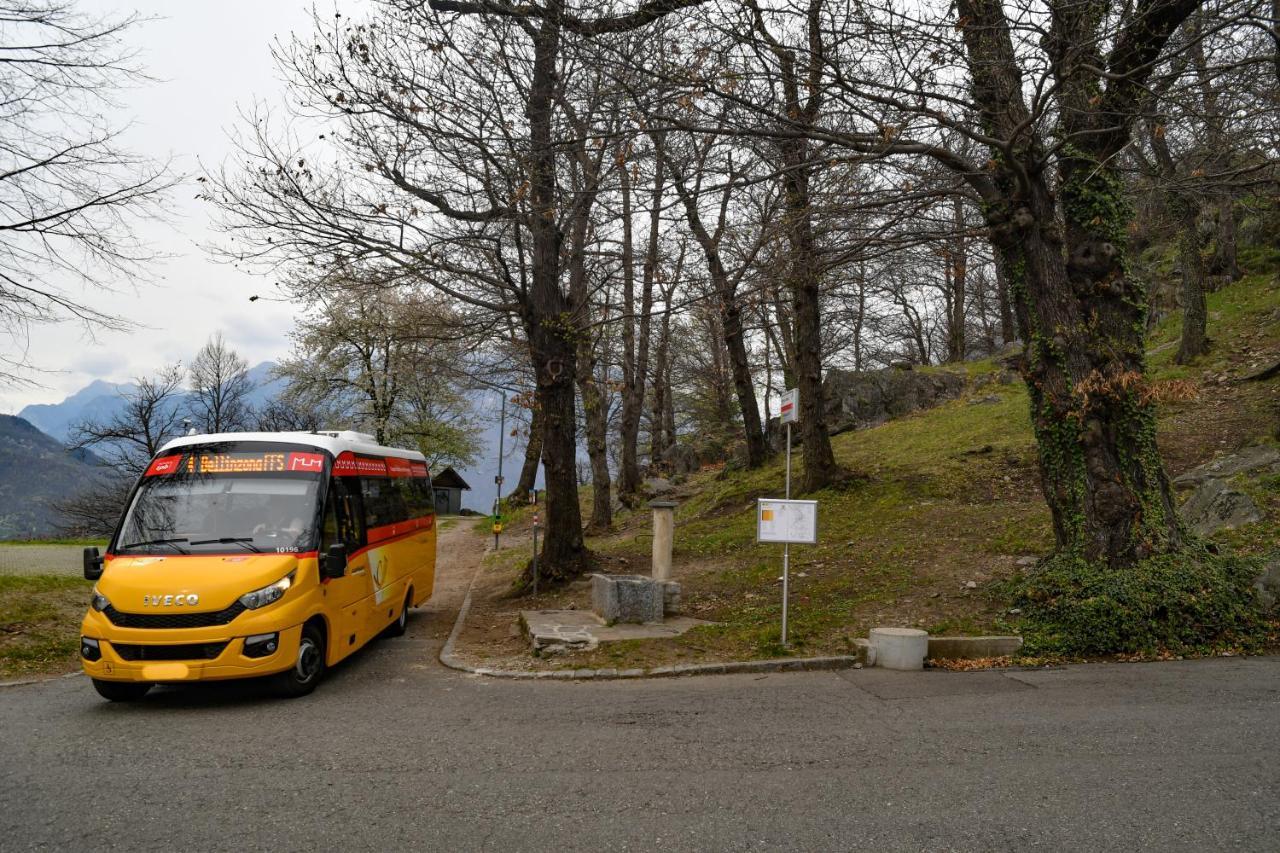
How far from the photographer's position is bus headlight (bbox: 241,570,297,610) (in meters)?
6.76

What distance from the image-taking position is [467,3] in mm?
9445

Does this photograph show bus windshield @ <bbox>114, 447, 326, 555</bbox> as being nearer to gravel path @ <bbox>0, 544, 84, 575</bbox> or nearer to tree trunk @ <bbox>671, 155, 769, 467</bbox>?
tree trunk @ <bbox>671, 155, 769, 467</bbox>

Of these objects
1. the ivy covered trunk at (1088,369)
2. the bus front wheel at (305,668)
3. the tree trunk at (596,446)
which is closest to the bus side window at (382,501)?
the bus front wheel at (305,668)

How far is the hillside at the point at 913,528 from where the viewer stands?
365 inches

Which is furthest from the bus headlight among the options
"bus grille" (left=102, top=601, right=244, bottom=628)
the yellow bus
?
"bus grille" (left=102, top=601, right=244, bottom=628)

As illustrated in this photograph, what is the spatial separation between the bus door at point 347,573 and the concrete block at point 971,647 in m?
6.16

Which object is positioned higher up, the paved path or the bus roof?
the bus roof

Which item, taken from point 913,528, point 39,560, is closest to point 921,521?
point 913,528

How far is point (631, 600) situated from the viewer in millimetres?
10133

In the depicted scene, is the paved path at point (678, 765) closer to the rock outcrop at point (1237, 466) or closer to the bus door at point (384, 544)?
the bus door at point (384, 544)

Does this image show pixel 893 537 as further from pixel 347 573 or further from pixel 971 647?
pixel 347 573

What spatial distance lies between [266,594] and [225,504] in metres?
1.46

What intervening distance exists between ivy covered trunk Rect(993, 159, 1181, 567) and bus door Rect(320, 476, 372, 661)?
827cm

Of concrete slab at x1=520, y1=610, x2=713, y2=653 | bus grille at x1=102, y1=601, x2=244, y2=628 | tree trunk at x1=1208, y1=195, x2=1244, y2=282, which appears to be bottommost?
concrete slab at x1=520, y1=610, x2=713, y2=653
